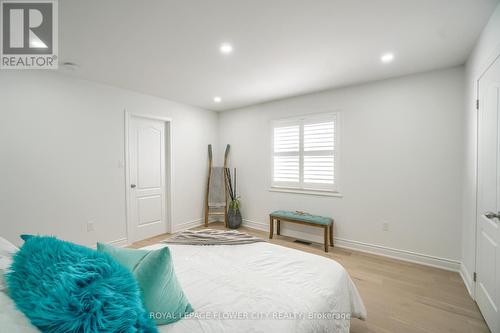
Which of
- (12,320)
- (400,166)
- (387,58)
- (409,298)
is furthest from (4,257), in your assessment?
(400,166)

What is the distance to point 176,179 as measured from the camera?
4.19 meters

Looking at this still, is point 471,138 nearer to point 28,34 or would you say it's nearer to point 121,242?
point 28,34

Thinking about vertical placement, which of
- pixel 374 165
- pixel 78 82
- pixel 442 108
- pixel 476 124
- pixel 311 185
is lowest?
pixel 311 185

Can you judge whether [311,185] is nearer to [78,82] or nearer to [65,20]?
[65,20]

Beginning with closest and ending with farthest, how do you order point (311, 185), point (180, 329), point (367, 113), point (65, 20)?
point (180, 329)
point (65, 20)
point (367, 113)
point (311, 185)

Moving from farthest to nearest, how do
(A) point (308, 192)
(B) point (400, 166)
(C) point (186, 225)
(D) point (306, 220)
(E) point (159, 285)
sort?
(C) point (186, 225), (A) point (308, 192), (D) point (306, 220), (B) point (400, 166), (E) point (159, 285)

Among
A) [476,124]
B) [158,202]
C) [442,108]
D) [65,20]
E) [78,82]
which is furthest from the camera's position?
[158,202]

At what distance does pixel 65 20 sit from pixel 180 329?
2.43 metres

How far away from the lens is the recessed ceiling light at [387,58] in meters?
2.38

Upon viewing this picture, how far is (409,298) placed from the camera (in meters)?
2.13

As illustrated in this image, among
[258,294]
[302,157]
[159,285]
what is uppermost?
[302,157]

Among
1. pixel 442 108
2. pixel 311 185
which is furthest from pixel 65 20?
pixel 442 108

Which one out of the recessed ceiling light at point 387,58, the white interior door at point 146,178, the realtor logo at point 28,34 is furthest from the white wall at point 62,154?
the recessed ceiling light at point 387,58

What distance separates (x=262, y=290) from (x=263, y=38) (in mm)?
2117
